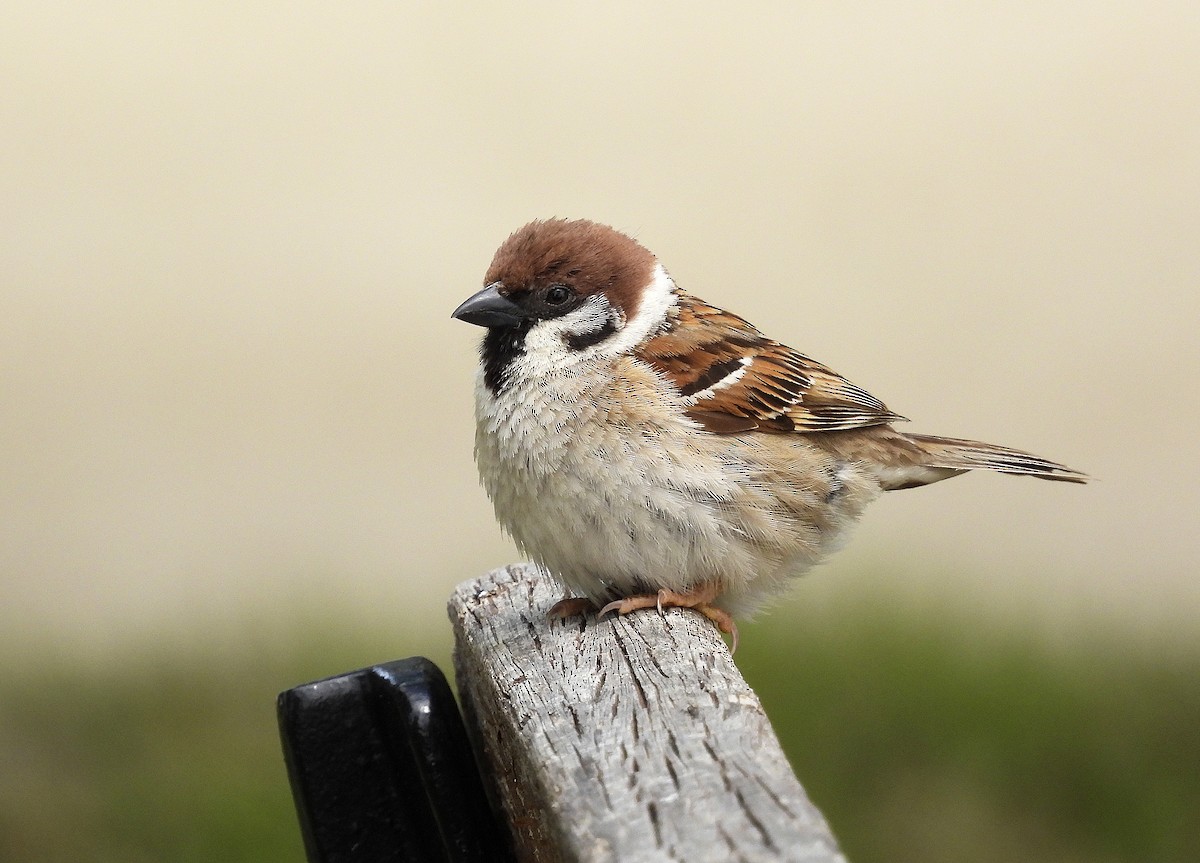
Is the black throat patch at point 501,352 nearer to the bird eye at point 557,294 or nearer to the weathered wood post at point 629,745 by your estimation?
the bird eye at point 557,294

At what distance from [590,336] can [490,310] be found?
17 centimetres

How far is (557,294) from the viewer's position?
78.2 inches

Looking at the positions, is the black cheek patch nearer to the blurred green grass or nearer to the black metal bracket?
the black metal bracket

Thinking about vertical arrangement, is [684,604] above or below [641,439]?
below

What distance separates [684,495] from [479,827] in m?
0.62

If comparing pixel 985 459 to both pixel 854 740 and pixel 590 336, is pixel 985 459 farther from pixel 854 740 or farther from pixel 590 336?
pixel 854 740

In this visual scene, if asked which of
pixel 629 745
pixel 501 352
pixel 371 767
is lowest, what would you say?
pixel 371 767

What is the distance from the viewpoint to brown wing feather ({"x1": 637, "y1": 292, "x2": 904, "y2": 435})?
198cm

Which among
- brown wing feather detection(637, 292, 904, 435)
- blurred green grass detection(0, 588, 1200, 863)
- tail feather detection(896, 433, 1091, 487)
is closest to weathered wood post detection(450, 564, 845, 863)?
brown wing feather detection(637, 292, 904, 435)

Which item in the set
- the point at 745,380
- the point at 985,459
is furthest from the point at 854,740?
the point at 745,380

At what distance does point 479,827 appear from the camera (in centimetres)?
144

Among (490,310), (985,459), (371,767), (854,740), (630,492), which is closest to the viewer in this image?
(371,767)

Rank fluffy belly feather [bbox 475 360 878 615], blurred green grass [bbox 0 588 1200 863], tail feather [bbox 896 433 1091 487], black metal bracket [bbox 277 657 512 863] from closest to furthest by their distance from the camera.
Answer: black metal bracket [bbox 277 657 512 863] → fluffy belly feather [bbox 475 360 878 615] → tail feather [bbox 896 433 1091 487] → blurred green grass [bbox 0 588 1200 863]

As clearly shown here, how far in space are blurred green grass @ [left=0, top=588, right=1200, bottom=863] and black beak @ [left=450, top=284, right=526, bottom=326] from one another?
5.49 ft
